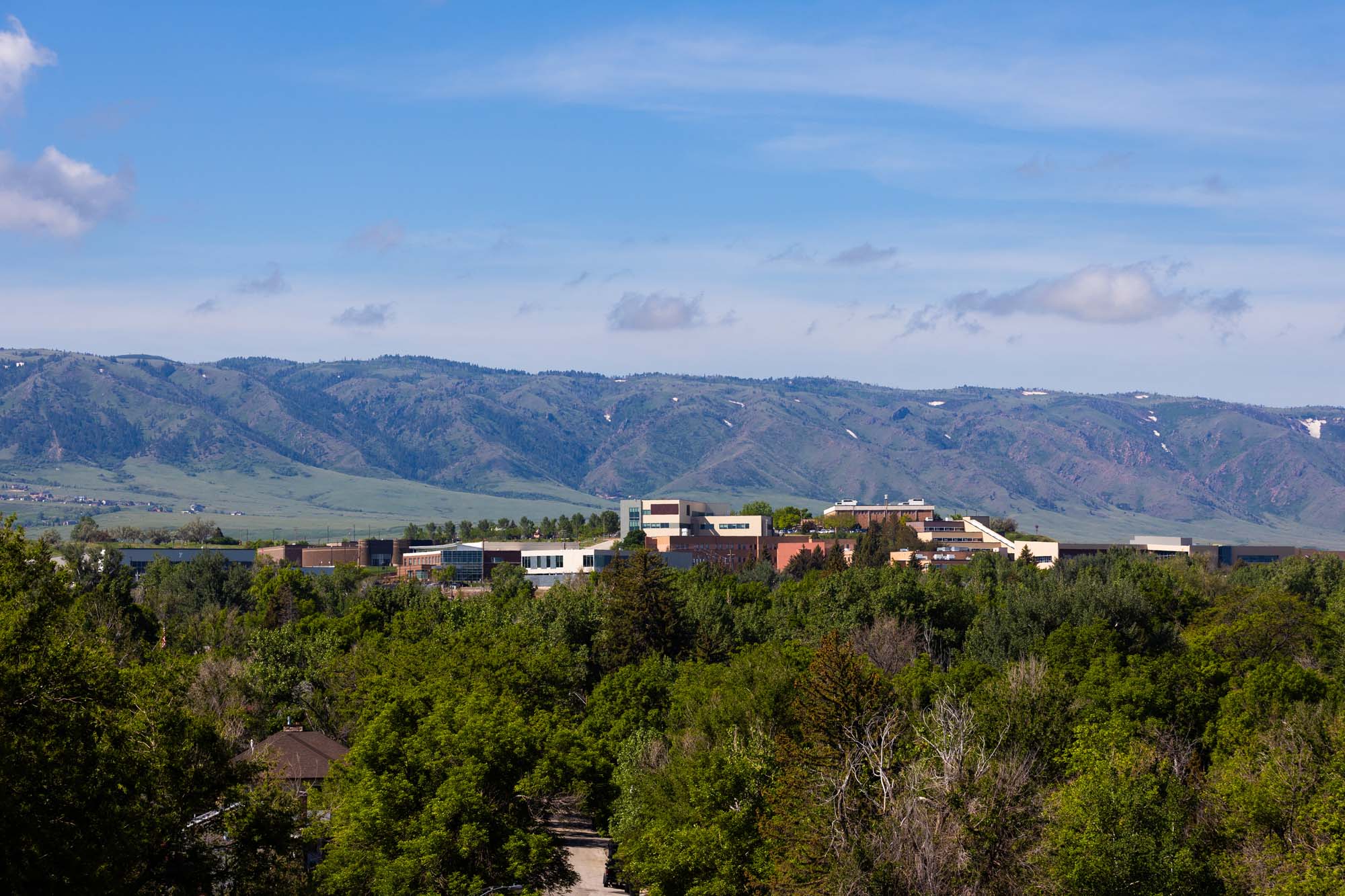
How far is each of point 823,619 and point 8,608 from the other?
99.2m

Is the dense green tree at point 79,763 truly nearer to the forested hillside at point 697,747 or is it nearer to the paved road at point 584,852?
the forested hillside at point 697,747

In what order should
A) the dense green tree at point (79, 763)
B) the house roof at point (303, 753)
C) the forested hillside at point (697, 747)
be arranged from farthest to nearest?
the house roof at point (303, 753)
the forested hillside at point (697, 747)
the dense green tree at point (79, 763)

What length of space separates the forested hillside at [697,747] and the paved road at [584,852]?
7.30 feet

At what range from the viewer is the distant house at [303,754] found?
78.3m

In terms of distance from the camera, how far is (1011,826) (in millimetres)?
57250

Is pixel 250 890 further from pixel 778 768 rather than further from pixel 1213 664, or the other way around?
pixel 1213 664

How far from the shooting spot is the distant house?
257 feet

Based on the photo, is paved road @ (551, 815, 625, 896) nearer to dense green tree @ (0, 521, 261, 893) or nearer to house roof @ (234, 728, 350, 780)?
house roof @ (234, 728, 350, 780)

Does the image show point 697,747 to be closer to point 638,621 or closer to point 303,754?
point 303,754

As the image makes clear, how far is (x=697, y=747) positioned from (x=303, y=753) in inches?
785

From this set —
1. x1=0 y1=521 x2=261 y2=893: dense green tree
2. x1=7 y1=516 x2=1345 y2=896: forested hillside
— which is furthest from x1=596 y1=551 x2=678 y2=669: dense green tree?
x1=0 y1=521 x2=261 y2=893: dense green tree

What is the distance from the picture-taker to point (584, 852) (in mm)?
88062

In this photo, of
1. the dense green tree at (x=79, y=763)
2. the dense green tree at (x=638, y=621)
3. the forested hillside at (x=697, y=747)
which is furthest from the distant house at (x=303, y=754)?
the dense green tree at (x=638, y=621)

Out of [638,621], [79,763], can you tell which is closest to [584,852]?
[638,621]
